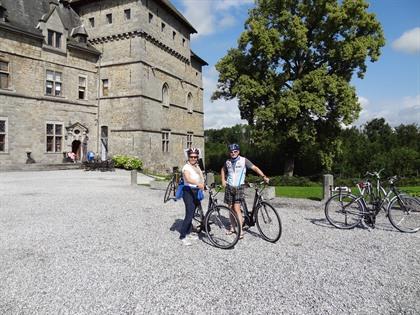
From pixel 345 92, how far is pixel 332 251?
17.9m

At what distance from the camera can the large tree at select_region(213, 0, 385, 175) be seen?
839 inches

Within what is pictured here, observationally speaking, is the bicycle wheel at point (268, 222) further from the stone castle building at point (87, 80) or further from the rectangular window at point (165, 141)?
the rectangular window at point (165, 141)

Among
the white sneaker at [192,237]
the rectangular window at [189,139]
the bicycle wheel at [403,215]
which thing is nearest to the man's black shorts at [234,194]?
the white sneaker at [192,237]

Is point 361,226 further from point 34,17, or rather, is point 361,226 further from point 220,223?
point 34,17

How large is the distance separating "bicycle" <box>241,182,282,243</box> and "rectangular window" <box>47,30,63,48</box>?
25147mm

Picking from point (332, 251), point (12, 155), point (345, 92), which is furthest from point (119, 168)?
point (332, 251)

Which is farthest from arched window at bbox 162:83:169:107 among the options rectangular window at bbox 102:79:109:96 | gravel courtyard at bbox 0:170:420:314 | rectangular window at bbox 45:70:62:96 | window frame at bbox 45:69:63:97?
gravel courtyard at bbox 0:170:420:314

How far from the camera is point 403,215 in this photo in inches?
282

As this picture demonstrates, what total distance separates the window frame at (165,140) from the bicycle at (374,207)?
24.9 metres

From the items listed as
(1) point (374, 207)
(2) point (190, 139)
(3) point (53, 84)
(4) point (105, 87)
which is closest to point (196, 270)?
(1) point (374, 207)

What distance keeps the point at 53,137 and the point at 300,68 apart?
19.4m

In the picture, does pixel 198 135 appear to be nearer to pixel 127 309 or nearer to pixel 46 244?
pixel 46 244

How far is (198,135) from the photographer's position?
3853 centimetres

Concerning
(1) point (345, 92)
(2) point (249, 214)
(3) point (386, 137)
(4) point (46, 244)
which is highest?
(1) point (345, 92)
